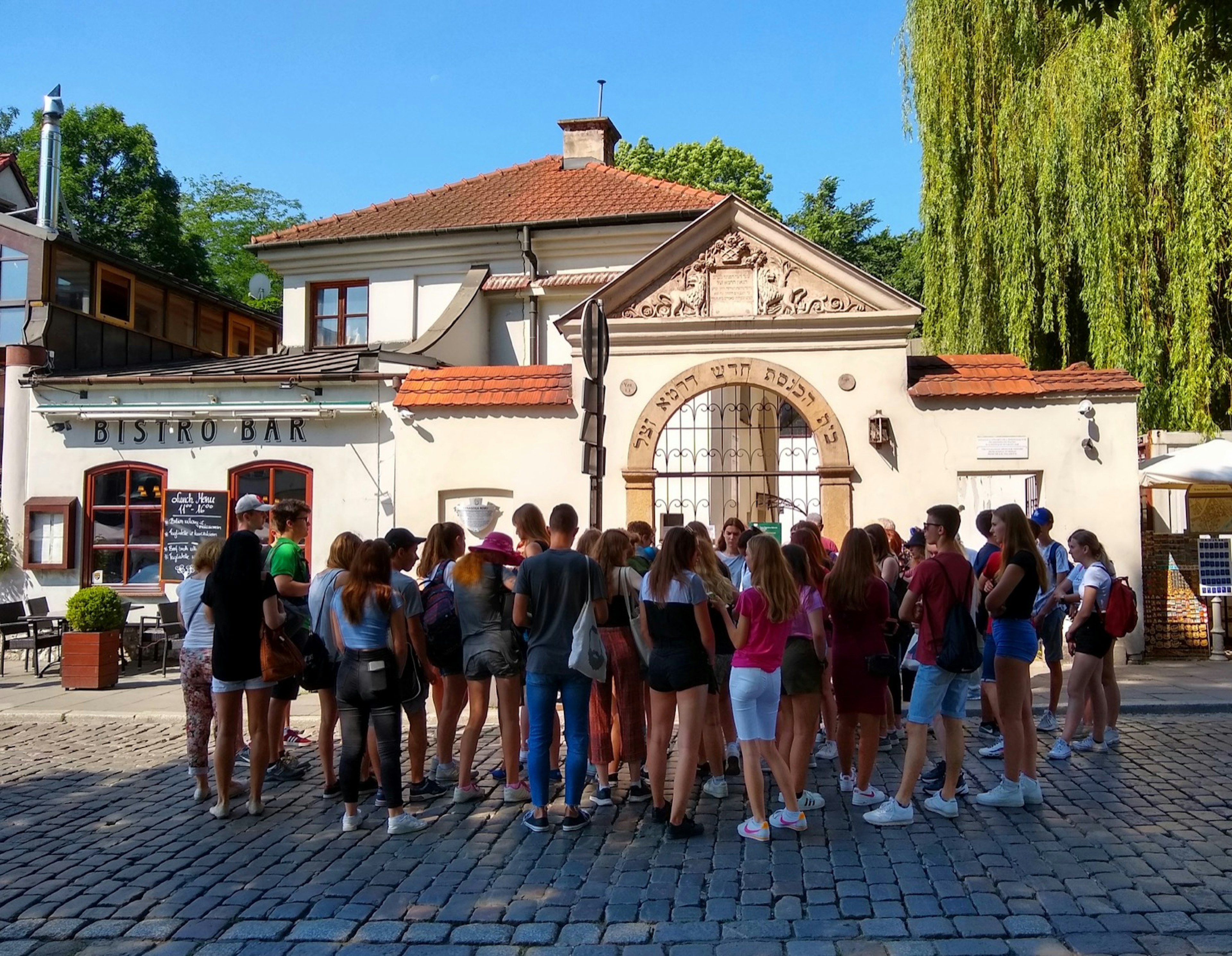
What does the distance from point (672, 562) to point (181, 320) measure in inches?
628

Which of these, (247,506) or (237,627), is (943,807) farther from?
(247,506)

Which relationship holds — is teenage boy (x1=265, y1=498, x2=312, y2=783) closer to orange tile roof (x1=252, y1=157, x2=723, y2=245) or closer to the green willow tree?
orange tile roof (x1=252, y1=157, x2=723, y2=245)

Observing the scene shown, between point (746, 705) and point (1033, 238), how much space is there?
12873mm

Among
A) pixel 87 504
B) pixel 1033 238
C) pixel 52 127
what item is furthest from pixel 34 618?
pixel 1033 238

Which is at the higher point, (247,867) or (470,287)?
(470,287)

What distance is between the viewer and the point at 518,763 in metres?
6.84

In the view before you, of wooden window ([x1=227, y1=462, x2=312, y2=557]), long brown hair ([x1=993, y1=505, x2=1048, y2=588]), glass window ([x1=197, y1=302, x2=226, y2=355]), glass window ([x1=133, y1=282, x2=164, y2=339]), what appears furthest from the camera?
glass window ([x1=197, y1=302, x2=226, y2=355])

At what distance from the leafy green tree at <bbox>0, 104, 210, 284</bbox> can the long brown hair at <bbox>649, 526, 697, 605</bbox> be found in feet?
110

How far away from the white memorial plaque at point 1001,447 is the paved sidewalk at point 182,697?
255 centimetres

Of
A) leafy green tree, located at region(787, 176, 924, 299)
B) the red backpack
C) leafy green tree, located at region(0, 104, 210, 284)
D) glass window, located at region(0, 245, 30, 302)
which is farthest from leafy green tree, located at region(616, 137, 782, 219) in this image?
the red backpack

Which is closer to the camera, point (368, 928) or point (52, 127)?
point (368, 928)

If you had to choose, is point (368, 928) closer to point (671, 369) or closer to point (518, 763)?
point (518, 763)

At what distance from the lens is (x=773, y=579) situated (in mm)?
5746

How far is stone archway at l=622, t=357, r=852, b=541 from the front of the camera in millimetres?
12211
